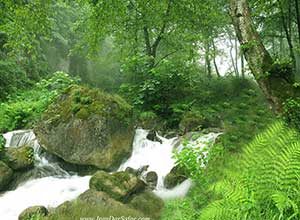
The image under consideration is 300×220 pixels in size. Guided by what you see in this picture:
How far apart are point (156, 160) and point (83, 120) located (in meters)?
2.09

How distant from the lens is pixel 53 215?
5.25 m

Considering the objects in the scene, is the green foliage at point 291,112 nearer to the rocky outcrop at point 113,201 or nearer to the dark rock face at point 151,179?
the rocky outcrop at point 113,201

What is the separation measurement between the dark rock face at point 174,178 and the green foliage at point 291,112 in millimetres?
3458

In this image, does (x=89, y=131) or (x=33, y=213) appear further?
(x=89, y=131)

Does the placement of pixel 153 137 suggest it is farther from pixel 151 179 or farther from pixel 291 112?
pixel 291 112

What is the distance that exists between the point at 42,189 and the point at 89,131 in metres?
1.73

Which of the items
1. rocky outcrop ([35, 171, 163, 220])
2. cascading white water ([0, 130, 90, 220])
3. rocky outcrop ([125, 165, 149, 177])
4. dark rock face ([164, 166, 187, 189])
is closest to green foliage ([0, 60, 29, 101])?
cascading white water ([0, 130, 90, 220])

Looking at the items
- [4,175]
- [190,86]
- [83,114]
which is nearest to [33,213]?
[4,175]

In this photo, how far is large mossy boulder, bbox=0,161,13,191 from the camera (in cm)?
711

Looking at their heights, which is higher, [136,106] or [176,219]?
[136,106]

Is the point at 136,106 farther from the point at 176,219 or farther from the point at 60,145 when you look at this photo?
the point at 176,219

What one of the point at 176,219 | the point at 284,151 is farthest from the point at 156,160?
the point at 284,151

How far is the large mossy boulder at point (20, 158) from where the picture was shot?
7691 mm

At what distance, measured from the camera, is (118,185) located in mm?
6227
